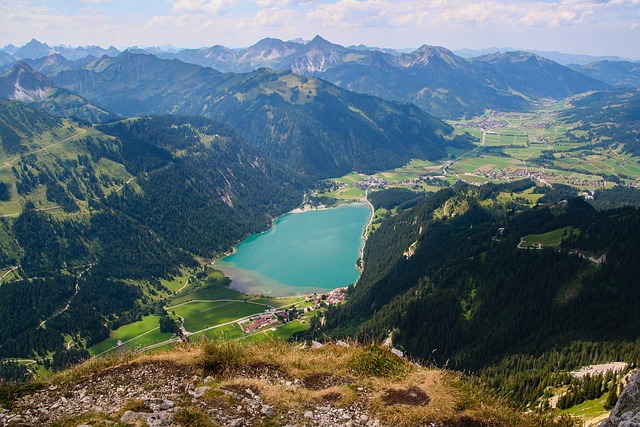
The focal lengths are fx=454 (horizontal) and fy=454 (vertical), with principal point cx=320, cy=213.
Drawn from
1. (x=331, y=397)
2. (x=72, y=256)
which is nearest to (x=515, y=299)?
(x=331, y=397)

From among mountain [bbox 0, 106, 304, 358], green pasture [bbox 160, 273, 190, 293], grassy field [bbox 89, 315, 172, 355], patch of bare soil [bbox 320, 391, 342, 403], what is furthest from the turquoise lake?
patch of bare soil [bbox 320, 391, 342, 403]

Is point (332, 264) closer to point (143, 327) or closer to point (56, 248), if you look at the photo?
point (143, 327)

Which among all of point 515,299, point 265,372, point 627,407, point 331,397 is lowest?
point 515,299

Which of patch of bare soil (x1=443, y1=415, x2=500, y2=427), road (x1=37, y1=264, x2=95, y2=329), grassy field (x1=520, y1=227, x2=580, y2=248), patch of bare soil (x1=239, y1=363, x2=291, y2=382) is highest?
patch of bare soil (x1=239, y1=363, x2=291, y2=382)

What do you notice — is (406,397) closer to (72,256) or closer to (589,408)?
(589,408)

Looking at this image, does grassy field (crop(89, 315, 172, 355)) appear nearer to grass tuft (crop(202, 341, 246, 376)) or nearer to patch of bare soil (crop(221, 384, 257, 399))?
grass tuft (crop(202, 341, 246, 376))

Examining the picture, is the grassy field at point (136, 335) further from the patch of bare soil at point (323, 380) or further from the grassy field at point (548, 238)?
the patch of bare soil at point (323, 380)
